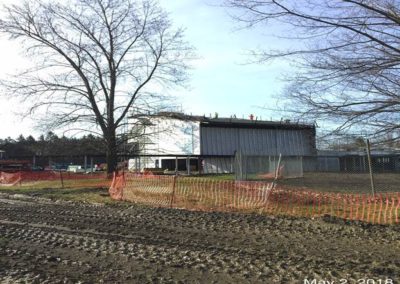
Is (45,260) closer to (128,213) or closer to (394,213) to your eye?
(128,213)

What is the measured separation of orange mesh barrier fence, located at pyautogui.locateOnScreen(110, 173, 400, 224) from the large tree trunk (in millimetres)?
14942

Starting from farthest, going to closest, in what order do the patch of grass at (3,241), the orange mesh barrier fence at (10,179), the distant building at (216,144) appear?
the distant building at (216,144), the orange mesh barrier fence at (10,179), the patch of grass at (3,241)

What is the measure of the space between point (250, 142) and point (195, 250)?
52.8 m

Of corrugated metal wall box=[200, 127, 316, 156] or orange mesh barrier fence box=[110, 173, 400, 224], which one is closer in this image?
orange mesh barrier fence box=[110, 173, 400, 224]

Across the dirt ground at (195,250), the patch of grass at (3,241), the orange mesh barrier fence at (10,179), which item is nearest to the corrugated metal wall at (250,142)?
the orange mesh barrier fence at (10,179)

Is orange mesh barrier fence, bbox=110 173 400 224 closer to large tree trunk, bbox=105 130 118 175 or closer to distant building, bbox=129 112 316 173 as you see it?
large tree trunk, bbox=105 130 118 175

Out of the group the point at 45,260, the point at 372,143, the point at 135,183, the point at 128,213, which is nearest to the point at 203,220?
the point at 128,213

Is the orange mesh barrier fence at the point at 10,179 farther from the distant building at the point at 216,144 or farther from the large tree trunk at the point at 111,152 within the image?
the distant building at the point at 216,144

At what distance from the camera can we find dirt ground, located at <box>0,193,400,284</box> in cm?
695

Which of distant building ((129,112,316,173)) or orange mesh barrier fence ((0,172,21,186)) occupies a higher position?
distant building ((129,112,316,173))

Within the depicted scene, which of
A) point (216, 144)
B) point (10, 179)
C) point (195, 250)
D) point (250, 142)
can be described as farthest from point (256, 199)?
point (250, 142)

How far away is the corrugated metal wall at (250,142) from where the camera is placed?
188ft

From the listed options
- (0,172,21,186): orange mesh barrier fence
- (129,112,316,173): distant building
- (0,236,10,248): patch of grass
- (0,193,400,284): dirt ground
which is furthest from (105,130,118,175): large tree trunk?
(0,236,10,248): patch of grass

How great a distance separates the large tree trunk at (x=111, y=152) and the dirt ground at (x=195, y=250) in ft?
74.3
